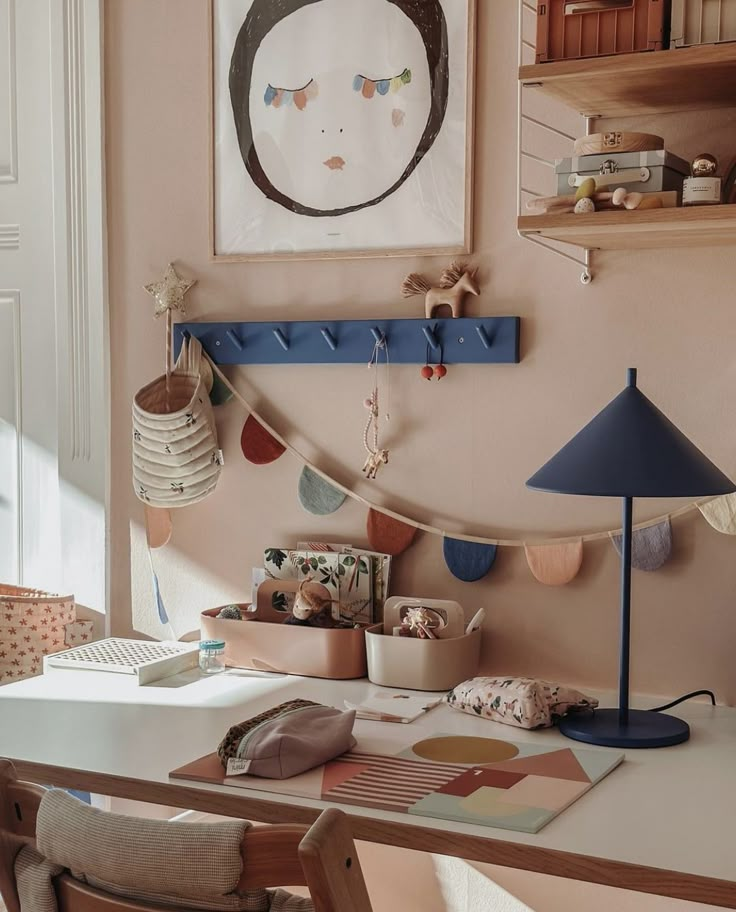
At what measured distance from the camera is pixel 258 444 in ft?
6.91

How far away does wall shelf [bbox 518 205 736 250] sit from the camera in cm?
151

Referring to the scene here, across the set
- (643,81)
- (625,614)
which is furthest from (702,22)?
(625,614)

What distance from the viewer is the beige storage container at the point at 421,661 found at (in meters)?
1.82

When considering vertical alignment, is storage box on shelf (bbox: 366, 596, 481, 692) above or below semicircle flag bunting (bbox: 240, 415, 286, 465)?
below

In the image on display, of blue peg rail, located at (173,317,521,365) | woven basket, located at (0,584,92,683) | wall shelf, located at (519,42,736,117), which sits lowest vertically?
woven basket, located at (0,584,92,683)

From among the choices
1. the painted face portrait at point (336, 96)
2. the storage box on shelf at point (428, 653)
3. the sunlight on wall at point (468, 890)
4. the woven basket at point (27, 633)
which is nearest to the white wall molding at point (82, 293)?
the woven basket at point (27, 633)

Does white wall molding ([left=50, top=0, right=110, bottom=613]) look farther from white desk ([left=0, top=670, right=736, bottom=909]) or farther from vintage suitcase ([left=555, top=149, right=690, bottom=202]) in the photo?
vintage suitcase ([left=555, top=149, right=690, bottom=202])

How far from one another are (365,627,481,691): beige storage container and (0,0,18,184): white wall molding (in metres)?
1.28

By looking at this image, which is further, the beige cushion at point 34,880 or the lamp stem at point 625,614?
the lamp stem at point 625,614

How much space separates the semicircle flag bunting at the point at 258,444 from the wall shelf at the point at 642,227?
2.14ft

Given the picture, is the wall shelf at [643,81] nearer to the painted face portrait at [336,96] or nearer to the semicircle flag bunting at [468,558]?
the painted face portrait at [336,96]

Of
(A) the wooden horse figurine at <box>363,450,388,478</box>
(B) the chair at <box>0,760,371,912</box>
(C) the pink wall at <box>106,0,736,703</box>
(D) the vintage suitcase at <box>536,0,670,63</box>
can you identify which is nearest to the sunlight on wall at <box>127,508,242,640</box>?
(C) the pink wall at <box>106,0,736,703</box>

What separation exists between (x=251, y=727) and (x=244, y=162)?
42.0 inches

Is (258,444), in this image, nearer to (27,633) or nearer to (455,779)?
(27,633)
